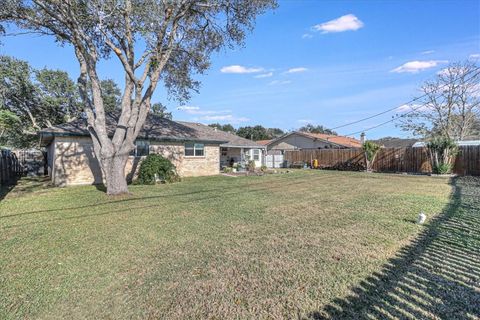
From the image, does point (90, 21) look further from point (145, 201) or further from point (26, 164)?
point (26, 164)

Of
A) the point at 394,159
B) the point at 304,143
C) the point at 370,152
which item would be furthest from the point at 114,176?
the point at 304,143

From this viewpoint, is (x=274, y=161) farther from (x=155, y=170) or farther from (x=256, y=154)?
(x=155, y=170)

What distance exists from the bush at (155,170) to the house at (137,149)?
1291mm

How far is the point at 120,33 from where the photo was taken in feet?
31.7

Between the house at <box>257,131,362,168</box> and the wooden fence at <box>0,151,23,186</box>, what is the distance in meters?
20.3

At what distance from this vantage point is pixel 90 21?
344 inches

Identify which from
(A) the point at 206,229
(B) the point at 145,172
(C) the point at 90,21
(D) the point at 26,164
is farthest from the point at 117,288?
(D) the point at 26,164

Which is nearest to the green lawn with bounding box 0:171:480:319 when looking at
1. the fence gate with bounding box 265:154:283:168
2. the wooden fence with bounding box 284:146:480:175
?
the wooden fence with bounding box 284:146:480:175

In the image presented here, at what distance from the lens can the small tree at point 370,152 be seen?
67.5 feet

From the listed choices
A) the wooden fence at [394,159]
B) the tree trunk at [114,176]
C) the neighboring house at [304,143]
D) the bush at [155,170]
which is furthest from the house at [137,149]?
the neighboring house at [304,143]

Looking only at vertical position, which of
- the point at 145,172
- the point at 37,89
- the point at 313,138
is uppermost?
the point at 37,89

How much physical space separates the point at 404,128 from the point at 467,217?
29.1 meters

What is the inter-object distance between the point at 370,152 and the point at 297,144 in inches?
507

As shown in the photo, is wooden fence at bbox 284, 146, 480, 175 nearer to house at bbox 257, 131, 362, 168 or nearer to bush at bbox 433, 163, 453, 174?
bush at bbox 433, 163, 453, 174
